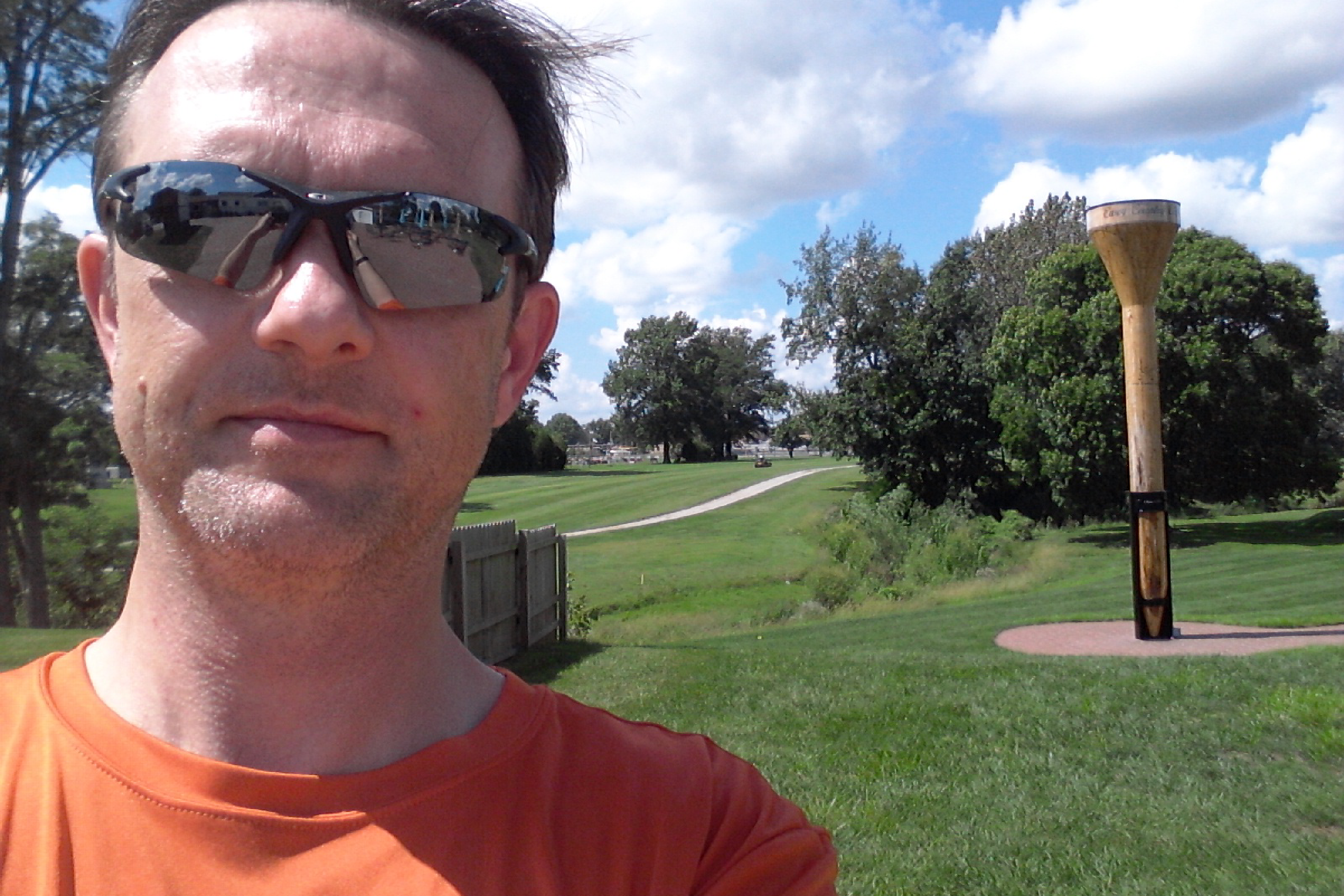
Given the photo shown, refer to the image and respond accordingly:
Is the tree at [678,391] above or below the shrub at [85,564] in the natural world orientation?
above

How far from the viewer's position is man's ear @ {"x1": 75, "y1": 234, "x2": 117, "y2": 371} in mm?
1439

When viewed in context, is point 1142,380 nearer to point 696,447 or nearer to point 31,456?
point 31,456

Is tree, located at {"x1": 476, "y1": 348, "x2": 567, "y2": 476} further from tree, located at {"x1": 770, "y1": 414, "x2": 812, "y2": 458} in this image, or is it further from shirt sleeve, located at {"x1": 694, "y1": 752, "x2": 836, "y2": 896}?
shirt sleeve, located at {"x1": 694, "y1": 752, "x2": 836, "y2": 896}

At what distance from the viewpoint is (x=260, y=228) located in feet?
4.26

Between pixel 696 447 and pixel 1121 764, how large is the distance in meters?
88.2

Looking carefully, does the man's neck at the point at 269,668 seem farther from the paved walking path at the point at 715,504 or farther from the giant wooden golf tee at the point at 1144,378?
the paved walking path at the point at 715,504

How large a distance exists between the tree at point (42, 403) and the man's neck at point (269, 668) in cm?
289

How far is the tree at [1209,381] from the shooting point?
22781 mm

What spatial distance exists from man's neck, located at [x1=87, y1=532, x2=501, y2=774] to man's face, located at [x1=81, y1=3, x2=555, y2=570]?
3.1 inches

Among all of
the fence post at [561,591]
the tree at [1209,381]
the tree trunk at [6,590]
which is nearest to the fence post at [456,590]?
the fence post at [561,591]

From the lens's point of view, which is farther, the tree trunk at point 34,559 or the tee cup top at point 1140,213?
the tee cup top at point 1140,213

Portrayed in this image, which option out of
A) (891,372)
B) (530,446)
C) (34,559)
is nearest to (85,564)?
(34,559)

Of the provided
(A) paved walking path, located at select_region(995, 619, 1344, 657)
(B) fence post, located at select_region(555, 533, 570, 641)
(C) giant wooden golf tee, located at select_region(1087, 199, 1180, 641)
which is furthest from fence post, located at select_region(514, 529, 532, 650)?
(C) giant wooden golf tee, located at select_region(1087, 199, 1180, 641)

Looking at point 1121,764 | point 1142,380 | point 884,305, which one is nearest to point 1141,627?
point 1142,380
